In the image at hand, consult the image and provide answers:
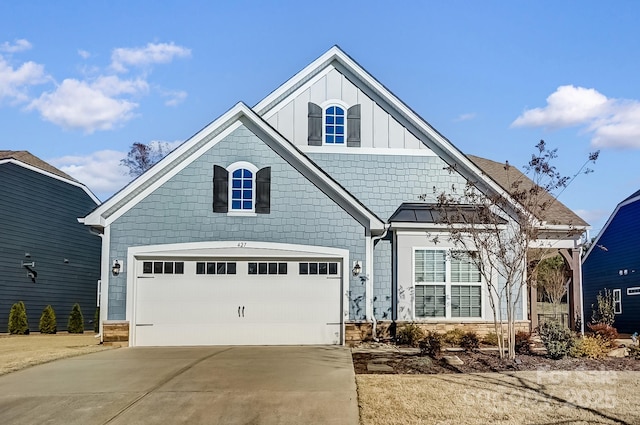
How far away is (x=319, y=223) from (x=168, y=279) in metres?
3.87

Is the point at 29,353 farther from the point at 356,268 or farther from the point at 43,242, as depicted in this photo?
the point at 43,242

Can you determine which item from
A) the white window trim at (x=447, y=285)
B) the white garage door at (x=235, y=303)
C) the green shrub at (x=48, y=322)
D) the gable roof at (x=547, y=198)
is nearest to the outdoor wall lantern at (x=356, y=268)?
the white garage door at (x=235, y=303)

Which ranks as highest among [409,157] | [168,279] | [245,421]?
[409,157]

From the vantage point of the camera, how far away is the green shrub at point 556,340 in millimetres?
12438

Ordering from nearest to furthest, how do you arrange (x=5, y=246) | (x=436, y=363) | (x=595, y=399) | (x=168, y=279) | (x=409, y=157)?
(x=595, y=399)
(x=436, y=363)
(x=168, y=279)
(x=409, y=157)
(x=5, y=246)

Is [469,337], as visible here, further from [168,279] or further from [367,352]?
[168,279]

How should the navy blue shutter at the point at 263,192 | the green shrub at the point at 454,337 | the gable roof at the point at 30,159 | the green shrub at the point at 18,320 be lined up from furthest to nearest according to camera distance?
the gable roof at the point at 30,159
the green shrub at the point at 18,320
the navy blue shutter at the point at 263,192
the green shrub at the point at 454,337

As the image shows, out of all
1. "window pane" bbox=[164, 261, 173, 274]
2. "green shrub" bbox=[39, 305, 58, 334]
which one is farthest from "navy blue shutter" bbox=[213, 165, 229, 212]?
"green shrub" bbox=[39, 305, 58, 334]

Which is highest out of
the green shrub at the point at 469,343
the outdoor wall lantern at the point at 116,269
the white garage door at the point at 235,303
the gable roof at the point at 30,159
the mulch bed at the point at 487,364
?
the gable roof at the point at 30,159

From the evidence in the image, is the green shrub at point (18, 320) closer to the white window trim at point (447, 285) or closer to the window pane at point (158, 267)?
the window pane at point (158, 267)

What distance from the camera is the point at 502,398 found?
9102 millimetres

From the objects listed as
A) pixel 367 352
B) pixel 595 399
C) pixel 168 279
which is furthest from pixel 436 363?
pixel 168 279

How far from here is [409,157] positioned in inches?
703

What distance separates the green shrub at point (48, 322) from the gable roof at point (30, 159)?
544 centimetres
